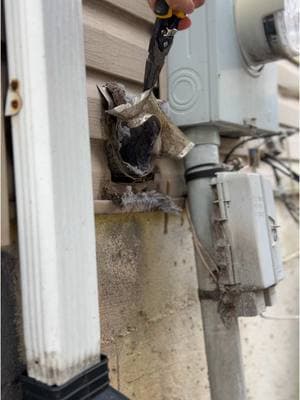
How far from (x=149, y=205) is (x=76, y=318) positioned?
0.43m

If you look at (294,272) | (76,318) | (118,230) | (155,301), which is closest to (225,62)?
(118,230)

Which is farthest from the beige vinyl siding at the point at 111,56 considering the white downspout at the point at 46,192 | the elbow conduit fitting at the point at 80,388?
the elbow conduit fitting at the point at 80,388

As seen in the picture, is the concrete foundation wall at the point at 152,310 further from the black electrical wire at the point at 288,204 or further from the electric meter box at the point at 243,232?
the black electrical wire at the point at 288,204

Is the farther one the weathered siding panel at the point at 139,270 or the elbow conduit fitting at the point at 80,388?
the weathered siding panel at the point at 139,270

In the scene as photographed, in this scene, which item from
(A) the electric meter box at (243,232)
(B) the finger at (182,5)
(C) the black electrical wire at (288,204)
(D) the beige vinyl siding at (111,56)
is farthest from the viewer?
(C) the black electrical wire at (288,204)

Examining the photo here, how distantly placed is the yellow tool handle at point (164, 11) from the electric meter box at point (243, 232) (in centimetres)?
43

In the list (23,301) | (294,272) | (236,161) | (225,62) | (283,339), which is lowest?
(283,339)

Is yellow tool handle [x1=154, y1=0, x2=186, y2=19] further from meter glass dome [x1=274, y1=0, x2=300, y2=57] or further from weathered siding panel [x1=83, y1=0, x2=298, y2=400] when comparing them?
meter glass dome [x1=274, y1=0, x2=300, y2=57]

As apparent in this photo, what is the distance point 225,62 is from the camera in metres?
1.18

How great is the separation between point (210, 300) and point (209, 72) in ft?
2.09

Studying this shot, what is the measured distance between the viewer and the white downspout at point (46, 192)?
70 centimetres

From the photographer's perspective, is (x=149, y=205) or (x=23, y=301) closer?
(x=23, y=301)

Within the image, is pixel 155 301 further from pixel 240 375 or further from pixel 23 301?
pixel 23 301

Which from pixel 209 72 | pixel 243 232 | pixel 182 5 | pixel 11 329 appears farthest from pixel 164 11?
pixel 11 329
